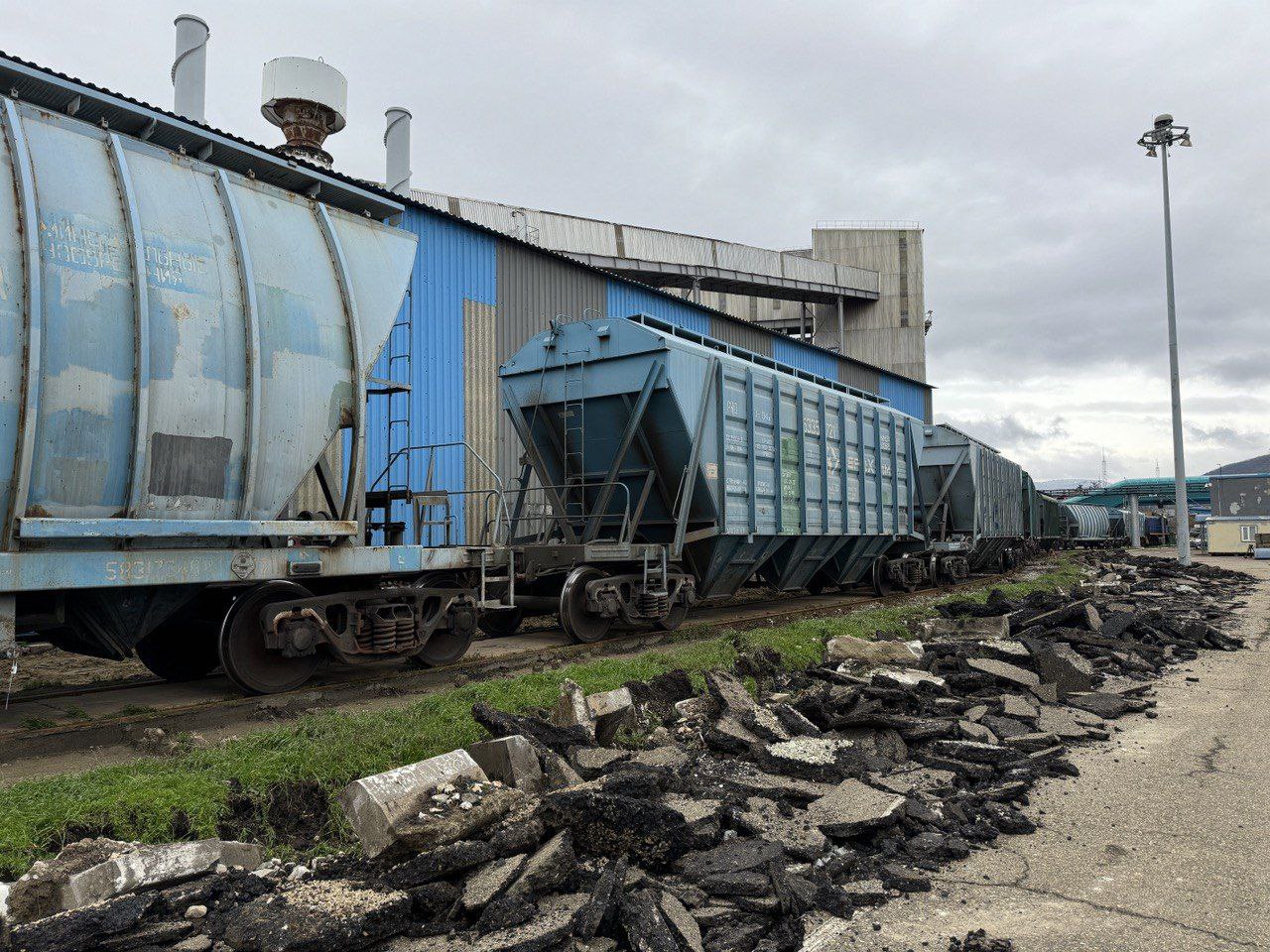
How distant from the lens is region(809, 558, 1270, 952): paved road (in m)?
3.16

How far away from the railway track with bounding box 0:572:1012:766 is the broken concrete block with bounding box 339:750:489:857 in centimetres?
254

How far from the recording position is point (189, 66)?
1656cm

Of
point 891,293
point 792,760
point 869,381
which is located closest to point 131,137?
point 792,760

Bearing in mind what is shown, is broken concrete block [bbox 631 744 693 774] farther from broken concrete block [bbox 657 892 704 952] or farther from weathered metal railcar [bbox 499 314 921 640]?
weathered metal railcar [bbox 499 314 921 640]

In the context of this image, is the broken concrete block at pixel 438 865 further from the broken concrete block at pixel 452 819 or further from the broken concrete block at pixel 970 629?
the broken concrete block at pixel 970 629

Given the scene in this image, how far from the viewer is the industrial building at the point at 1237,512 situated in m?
32.8

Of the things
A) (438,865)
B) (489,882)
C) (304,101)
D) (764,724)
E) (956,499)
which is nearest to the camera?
(489,882)

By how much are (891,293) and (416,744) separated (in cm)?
4301

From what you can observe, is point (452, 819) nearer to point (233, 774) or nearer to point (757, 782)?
point (233, 774)

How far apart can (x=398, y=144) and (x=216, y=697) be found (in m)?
15.3

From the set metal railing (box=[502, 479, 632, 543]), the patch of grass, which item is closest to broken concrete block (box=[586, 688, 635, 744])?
the patch of grass

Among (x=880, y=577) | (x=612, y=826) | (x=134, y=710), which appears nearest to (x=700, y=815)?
(x=612, y=826)

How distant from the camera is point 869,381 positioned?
3247cm

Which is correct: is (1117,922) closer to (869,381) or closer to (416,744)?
(416,744)
